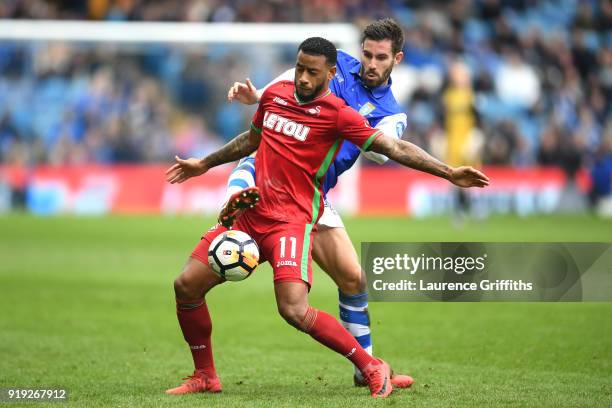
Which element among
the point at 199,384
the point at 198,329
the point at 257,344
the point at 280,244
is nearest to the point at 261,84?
the point at 257,344

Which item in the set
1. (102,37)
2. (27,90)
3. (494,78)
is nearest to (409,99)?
(494,78)

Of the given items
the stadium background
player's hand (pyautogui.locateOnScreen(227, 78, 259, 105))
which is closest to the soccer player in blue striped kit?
player's hand (pyautogui.locateOnScreen(227, 78, 259, 105))

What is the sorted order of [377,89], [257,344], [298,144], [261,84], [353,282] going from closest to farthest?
1. [298,144]
2. [353,282]
3. [377,89]
4. [257,344]
5. [261,84]

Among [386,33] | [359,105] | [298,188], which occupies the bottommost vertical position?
[298,188]

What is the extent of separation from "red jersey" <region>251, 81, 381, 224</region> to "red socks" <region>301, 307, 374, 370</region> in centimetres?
67

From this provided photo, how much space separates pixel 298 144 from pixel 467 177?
1.16 metres

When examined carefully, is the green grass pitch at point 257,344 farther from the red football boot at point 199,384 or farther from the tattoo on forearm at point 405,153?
the tattoo on forearm at point 405,153

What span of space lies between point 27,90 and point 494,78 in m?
12.2

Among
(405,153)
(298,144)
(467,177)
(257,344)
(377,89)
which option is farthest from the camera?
(257,344)

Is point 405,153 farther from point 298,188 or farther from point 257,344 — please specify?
point 257,344

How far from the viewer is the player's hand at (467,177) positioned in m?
6.72

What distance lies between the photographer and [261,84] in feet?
83.9

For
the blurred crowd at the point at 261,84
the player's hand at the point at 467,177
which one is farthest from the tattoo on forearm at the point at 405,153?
the blurred crowd at the point at 261,84

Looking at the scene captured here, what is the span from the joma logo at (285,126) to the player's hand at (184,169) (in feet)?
2.24
